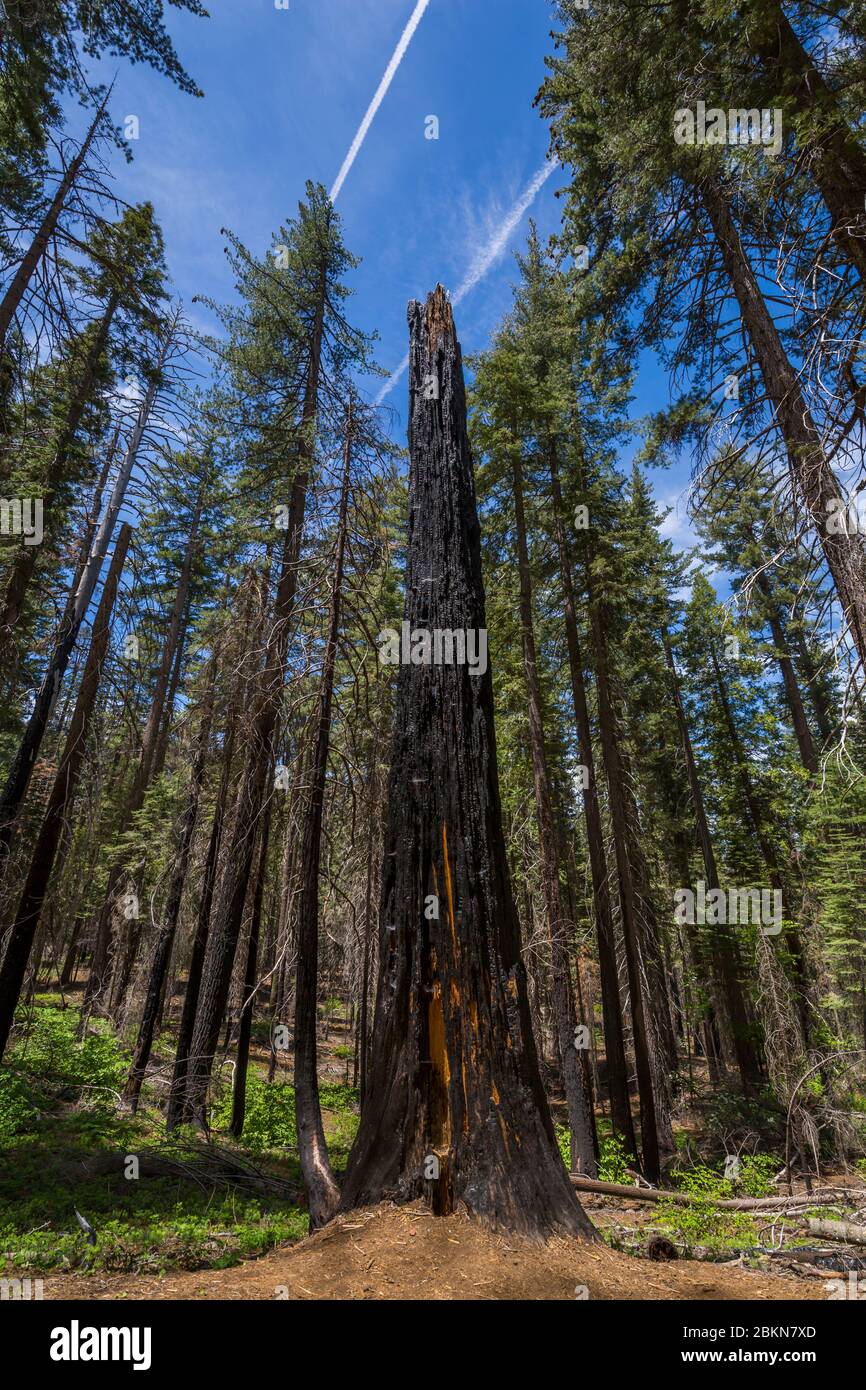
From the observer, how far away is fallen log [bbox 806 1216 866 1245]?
512 centimetres

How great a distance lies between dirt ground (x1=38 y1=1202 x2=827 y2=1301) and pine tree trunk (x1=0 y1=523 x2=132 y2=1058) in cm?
579

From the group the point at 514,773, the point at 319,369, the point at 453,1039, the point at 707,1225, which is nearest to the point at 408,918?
the point at 453,1039

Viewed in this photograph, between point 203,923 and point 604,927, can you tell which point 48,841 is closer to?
point 203,923

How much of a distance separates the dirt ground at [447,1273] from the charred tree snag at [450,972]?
0.48 ft

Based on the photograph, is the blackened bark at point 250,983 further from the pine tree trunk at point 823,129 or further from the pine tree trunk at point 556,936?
the pine tree trunk at point 823,129

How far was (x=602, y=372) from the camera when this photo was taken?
9062 millimetres

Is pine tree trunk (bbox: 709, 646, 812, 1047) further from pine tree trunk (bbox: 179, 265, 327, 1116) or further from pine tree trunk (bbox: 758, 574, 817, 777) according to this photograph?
pine tree trunk (bbox: 179, 265, 327, 1116)

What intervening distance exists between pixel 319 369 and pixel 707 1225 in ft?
43.6

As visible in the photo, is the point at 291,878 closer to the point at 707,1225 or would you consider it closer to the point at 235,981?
the point at 707,1225

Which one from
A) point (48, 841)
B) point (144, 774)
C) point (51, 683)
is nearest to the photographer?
point (51, 683)

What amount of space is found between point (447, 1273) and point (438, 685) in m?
3.12

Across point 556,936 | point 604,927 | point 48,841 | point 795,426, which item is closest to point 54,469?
point 48,841

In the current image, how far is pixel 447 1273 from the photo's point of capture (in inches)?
106
